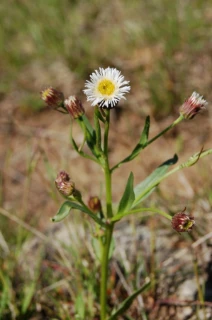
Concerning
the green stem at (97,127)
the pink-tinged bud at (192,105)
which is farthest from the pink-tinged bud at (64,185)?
the pink-tinged bud at (192,105)

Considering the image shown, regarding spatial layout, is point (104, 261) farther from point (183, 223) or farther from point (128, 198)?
point (183, 223)

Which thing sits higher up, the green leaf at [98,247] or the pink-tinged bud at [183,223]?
the green leaf at [98,247]

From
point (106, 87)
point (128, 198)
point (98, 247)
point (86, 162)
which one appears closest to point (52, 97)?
point (106, 87)

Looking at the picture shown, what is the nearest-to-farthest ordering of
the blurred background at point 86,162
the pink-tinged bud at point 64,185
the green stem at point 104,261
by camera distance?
the pink-tinged bud at point 64,185, the green stem at point 104,261, the blurred background at point 86,162

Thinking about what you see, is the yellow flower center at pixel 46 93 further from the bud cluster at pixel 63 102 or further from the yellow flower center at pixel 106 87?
the yellow flower center at pixel 106 87

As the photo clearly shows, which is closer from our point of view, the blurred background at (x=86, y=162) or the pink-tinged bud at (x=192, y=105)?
the pink-tinged bud at (x=192, y=105)

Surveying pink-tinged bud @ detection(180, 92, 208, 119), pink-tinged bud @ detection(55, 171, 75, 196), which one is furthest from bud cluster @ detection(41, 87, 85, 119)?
pink-tinged bud @ detection(180, 92, 208, 119)

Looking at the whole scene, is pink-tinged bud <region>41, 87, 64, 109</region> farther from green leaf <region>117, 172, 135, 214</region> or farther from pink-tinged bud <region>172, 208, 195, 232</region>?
pink-tinged bud <region>172, 208, 195, 232</region>
